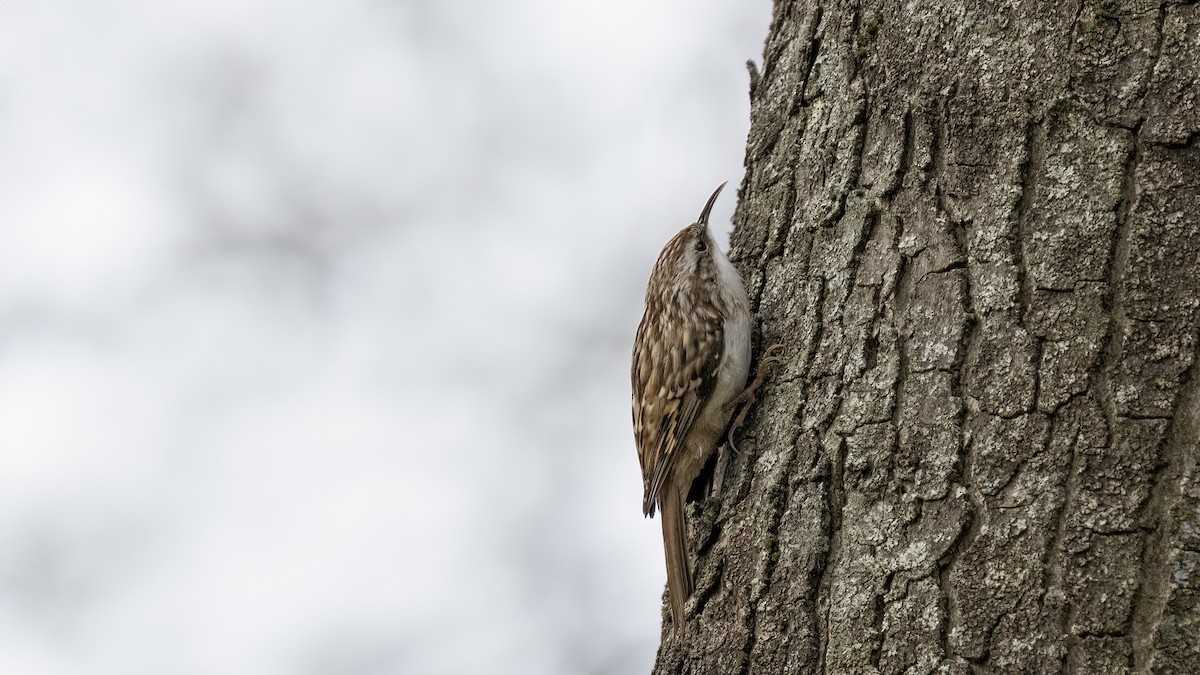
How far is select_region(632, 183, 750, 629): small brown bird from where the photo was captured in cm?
236

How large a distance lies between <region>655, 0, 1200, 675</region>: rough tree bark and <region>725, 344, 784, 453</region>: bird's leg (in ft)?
0.14

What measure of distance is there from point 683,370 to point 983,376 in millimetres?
1005

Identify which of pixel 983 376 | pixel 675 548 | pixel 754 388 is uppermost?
pixel 754 388

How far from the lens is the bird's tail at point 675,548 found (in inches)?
83.4

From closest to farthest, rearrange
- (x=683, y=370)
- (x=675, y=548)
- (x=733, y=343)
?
(x=675, y=548) → (x=733, y=343) → (x=683, y=370)

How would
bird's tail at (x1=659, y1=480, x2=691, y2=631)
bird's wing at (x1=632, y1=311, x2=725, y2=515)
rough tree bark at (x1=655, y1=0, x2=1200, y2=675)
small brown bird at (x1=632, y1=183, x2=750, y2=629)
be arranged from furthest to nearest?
bird's wing at (x1=632, y1=311, x2=725, y2=515), small brown bird at (x1=632, y1=183, x2=750, y2=629), bird's tail at (x1=659, y1=480, x2=691, y2=631), rough tree bark at (x1=655, y1=0, x2=1200, y2=675)

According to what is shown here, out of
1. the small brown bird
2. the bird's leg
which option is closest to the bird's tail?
the small brown bird

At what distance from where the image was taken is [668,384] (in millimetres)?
2689

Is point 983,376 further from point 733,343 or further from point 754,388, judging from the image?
point 733,343

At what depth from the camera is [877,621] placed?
1.71 m

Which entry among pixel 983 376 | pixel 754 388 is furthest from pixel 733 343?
pixel 983 376

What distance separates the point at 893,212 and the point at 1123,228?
40 centimetres

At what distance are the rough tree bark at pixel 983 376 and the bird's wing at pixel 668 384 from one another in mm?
298

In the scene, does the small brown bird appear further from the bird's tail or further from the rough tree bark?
the rough tree bark
